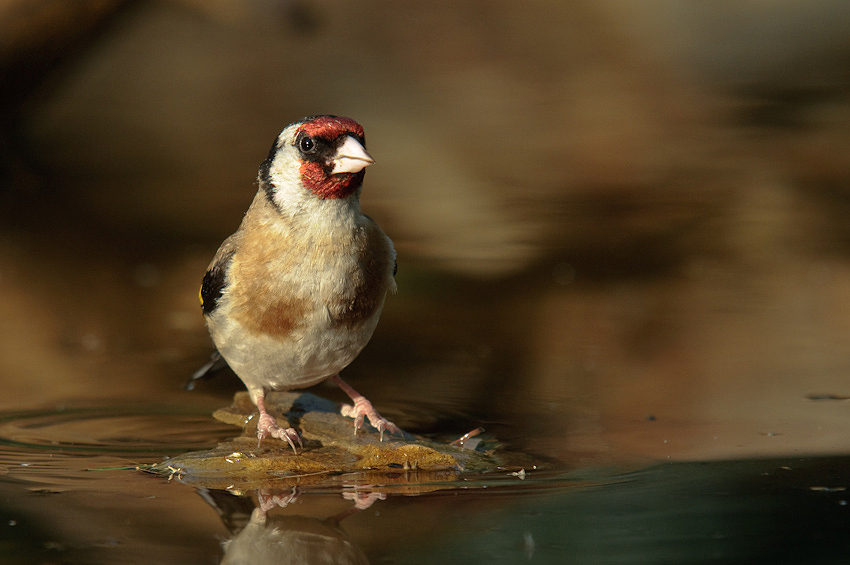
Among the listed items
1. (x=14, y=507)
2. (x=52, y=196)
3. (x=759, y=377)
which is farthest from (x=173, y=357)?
(x=52, y=196)

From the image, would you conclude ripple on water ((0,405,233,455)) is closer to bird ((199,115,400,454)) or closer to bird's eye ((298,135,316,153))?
bird ((199,115,400,454))

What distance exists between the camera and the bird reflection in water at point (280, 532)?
2.79 m

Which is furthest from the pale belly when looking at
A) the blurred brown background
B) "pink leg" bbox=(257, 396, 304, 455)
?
the blurred brown background

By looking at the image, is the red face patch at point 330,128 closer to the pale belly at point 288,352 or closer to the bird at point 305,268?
the bird at point 305,268

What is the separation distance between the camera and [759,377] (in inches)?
198

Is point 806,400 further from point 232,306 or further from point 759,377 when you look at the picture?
point 232,306

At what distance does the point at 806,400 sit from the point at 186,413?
272cm

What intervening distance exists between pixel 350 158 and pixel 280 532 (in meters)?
1.35

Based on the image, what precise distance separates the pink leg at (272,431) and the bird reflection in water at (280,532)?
511 millimetres

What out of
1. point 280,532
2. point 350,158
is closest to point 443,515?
point 280,532

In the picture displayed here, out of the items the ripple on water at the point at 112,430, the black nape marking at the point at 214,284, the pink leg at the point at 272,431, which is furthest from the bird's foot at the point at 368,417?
the black nape marking at the point at 214,284

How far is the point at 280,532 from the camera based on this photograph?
117 inches

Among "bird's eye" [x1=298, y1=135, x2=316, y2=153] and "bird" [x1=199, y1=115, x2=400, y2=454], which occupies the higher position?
"bird's eye" [x1=298, y1=135, x2=316, y2=153]

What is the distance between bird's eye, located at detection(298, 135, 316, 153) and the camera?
374 centimetres
